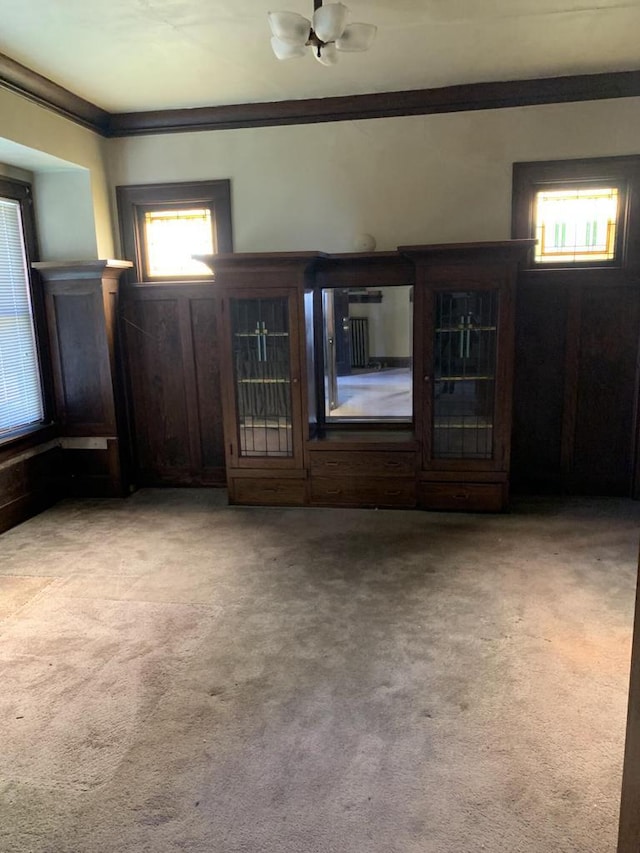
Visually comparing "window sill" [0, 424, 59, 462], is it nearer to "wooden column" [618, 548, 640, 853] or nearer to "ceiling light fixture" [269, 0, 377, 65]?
"ceiling light fixture" [269, 0, 377, 65]

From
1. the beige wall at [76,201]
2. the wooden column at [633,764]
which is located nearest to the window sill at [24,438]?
the beige wall at [76,201]

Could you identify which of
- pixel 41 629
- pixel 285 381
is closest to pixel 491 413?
pixel 285 381

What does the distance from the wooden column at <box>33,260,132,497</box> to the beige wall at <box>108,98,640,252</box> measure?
882 mm

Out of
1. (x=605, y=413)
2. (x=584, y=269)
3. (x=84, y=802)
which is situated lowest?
(x=84, y=802)

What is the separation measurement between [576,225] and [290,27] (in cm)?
250

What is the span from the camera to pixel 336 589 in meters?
3.20

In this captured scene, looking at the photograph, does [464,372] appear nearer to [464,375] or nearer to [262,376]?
[464,375]

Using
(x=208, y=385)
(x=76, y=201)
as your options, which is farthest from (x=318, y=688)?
(x=76, y=201)

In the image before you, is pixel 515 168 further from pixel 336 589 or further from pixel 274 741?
pixel 274 741

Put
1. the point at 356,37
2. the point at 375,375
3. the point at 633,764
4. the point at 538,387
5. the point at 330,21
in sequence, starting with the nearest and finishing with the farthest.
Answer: the point at 633,764
the point at 330,21
the point at 356,37
the point at 538,387
the point at 375,375

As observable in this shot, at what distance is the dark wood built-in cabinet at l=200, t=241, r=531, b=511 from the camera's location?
13.3ft

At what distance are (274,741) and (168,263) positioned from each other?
3.70m

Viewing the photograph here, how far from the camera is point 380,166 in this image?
4.36 meters

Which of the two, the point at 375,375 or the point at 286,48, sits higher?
the point at 286,48
